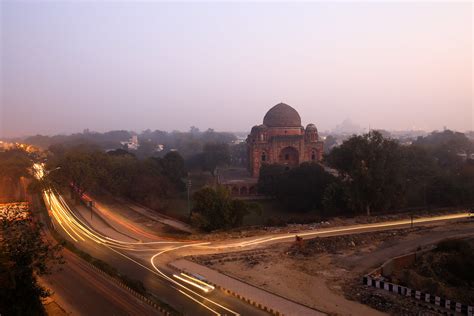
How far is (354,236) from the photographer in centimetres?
2331

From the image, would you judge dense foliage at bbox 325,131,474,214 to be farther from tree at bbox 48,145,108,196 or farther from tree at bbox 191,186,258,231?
tree at bbox 48,145,108,196

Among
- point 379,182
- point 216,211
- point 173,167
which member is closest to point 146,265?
point 216,211

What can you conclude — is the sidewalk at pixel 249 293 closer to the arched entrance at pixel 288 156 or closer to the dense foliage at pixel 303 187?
the dense foliage at pixel 303 187

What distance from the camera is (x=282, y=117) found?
5072cm

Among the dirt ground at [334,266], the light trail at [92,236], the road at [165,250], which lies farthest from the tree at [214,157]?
the dirt ground at [334,266]

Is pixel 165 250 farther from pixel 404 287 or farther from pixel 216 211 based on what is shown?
pixel 404 287

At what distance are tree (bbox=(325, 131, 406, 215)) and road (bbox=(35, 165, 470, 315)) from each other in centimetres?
281

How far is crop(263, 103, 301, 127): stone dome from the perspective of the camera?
5066 cm

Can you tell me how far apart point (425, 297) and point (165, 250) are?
1342 centimetres

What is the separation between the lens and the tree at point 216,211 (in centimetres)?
2612

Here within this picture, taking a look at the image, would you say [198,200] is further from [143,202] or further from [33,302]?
[33,302]

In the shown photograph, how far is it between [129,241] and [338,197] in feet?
53.7

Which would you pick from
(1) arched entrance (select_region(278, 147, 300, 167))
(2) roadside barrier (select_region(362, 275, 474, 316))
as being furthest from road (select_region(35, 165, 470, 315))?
(1) arched entrance (select_region(278, 147, 300, 167))

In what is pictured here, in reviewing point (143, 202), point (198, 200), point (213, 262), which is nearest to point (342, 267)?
point (213, 262)
